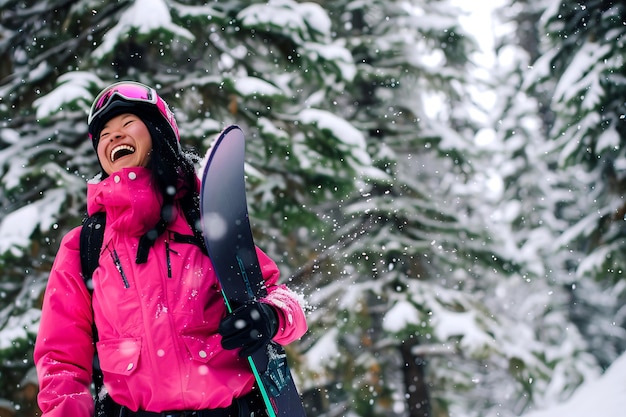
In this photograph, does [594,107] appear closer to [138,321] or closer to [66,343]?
[138,321]

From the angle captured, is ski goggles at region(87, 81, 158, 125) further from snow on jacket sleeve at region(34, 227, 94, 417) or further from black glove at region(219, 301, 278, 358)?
black glove at region(219, 301, 278, 358)

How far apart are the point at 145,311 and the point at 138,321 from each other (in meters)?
0.05

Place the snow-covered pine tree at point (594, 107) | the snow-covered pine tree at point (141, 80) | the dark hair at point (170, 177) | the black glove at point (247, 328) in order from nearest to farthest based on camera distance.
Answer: the black glove at point (247, 328) < the dark hair at point (170, 177) < the snow-covered pine tree at point (141, 80) < the snow-covered pine tree at point (594, 107)

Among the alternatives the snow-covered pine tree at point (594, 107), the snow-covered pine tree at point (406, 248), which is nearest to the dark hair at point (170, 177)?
the snow-covered pine tree at point (406, 248)

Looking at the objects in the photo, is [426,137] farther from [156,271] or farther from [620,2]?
[156,271]

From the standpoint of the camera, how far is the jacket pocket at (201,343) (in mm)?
2230

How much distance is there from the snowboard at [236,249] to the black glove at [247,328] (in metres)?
0.16

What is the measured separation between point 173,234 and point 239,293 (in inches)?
17.2

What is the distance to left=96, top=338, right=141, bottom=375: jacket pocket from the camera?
85.4 inches

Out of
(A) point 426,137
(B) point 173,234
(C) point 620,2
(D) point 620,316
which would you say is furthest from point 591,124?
(D) point 620,316

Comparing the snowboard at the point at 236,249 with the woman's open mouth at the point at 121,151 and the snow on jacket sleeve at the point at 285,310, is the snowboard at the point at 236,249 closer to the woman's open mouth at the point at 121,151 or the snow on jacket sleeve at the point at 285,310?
the snow on jacket sleeve at the point at 285,310

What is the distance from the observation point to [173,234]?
8.25 ft

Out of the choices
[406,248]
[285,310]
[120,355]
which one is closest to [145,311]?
[120,355]

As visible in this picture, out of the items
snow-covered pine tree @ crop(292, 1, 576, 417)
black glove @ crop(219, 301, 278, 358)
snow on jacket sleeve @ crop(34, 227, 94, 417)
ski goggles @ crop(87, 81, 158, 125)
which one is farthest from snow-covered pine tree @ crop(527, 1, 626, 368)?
snow on jacket sleeve @ crop(34, 227, 94, 417)
